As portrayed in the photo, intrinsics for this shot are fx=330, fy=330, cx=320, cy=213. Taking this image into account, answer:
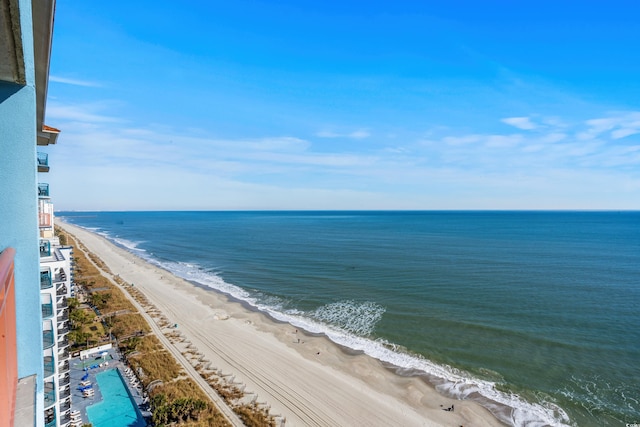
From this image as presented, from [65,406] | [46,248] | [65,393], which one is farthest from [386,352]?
[46,248]

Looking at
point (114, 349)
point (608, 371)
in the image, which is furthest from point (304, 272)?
point (608, 371)

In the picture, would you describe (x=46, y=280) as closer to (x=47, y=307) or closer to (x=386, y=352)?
(x=47, y=307)

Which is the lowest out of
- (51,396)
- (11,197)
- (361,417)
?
(361,417)

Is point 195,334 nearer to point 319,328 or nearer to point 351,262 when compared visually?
point 319,328

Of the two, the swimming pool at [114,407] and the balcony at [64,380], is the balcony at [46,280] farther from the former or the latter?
the balcony at [64,380]

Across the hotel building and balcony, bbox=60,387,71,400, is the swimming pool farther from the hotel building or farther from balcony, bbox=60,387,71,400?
the hotel building
